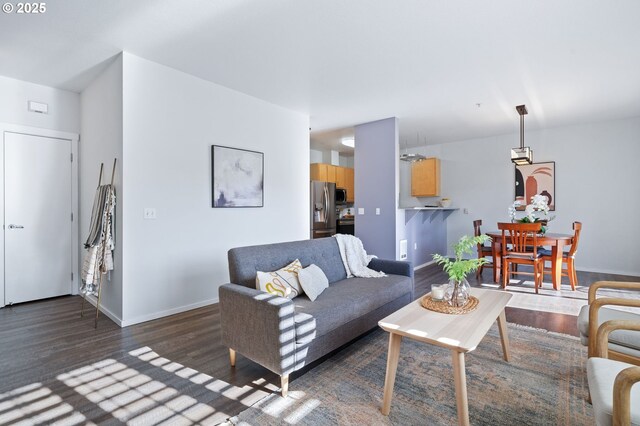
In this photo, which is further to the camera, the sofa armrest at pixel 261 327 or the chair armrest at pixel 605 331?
the sofa armrest at pixel 261 327

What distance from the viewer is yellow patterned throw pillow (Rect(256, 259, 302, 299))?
236 cm

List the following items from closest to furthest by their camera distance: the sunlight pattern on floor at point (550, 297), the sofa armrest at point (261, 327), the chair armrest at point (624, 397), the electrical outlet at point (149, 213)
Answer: the chair armrest at point (624, 397)
the sofa armrest at point (261, 327)
the electrical outlet at point (149, 213)
the sunlight pattern on floor at point (550, 297)

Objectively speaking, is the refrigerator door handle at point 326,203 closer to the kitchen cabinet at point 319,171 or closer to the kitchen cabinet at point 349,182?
the kitchen cabinet at point 319,171

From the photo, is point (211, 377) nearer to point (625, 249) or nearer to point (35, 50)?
point (35, 50)

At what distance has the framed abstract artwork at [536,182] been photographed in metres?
6.02

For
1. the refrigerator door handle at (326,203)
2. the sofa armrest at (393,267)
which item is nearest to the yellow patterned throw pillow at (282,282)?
the sofa armrest at (393,267)

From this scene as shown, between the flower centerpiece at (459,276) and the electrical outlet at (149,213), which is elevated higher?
the electrical outlet at (149,213)

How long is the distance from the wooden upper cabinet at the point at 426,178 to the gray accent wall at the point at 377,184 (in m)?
2.26

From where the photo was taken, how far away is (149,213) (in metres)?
3.28


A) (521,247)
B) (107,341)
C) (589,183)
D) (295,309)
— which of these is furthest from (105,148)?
(589,183)

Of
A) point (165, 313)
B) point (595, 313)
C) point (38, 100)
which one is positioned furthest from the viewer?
point (38, 100)

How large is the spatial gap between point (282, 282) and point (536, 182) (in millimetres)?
5857

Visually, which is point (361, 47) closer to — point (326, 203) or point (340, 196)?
point (326, 203)

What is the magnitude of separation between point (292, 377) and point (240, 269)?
33.6 inches
